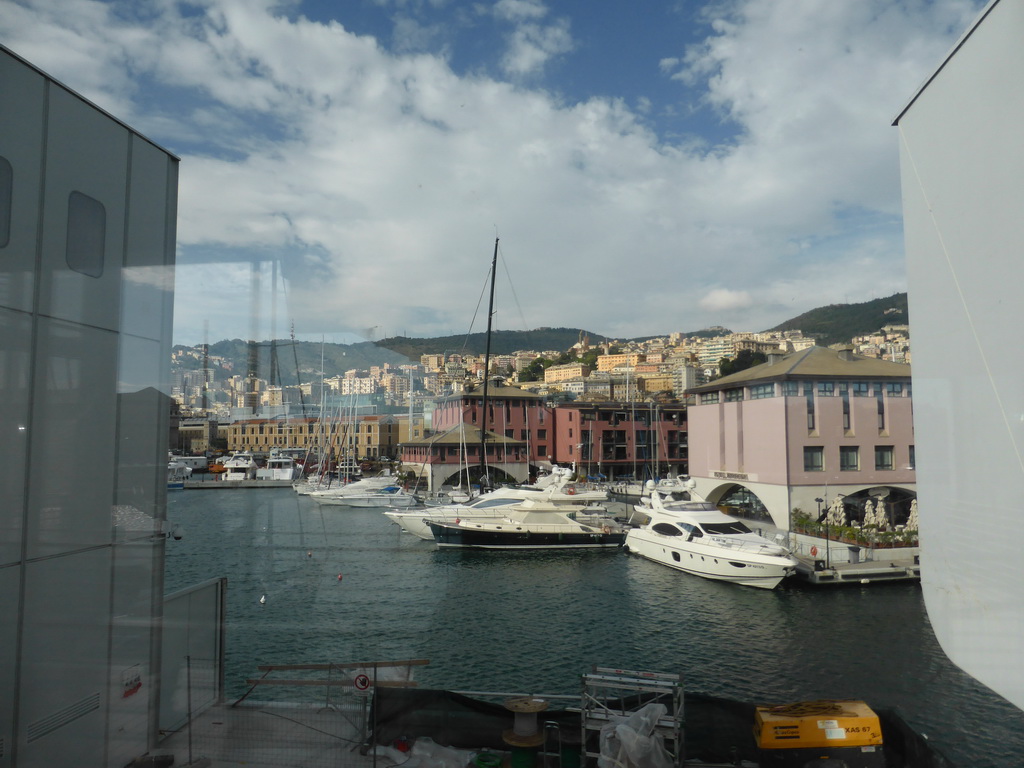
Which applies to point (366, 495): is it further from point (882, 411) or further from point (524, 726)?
point (524, 726)

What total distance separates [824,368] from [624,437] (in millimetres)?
3863

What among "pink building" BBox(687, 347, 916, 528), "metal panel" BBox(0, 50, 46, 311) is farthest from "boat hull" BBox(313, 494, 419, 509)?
"metal panel" BBox(0, 50, 46, 311)

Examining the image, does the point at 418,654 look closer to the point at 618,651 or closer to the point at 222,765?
the point at 618,651

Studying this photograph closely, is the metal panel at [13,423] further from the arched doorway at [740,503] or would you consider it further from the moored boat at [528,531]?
the moored boat at [528,531]

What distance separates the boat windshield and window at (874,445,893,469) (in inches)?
154

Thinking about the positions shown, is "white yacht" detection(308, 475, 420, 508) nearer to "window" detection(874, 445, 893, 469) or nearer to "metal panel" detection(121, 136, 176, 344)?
"window" detection(874, 445, 893, 469)

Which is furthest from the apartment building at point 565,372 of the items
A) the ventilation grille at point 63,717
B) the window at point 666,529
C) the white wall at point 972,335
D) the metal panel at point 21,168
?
the metal panel at point 21,168

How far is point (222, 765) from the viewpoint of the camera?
2096mm

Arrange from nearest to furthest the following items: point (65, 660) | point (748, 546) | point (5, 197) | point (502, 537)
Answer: point (5, 197)
point (65, 660)
point (748, 546)
point (502, 537)

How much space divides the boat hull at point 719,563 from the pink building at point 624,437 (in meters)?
0.99

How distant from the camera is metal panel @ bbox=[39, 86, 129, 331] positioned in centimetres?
167

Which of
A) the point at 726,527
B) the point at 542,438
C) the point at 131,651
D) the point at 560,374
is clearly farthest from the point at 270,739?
the point at 542,438

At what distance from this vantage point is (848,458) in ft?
12.9

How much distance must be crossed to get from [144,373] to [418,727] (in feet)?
5.25
